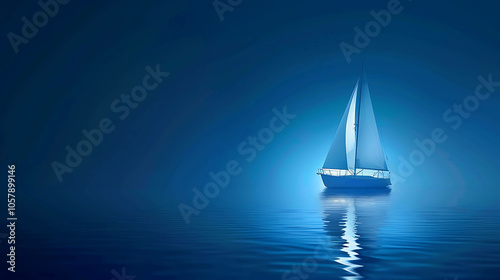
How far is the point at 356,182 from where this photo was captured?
89.1m

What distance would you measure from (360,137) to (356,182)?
6707 millimetres

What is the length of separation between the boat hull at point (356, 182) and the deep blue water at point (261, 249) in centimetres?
5779

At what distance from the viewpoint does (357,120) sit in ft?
298

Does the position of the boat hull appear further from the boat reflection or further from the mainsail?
the boat reflection

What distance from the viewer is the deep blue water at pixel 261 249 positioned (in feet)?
50.7

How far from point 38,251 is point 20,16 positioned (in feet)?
576
